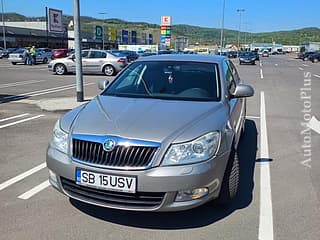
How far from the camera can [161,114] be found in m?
3.63

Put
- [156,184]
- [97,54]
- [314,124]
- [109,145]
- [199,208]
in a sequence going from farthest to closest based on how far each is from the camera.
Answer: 1. [97,54]
2. [314,124]
3. [199,208]
4. [109,145]
5. [156,184]

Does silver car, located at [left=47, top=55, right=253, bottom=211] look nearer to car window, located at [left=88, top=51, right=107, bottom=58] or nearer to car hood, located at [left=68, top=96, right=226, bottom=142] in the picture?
car hood, located at [left=68, top=96, right=226, bottom=142]

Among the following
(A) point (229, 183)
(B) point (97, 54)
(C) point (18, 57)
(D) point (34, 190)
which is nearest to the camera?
(A) point (229, 183)

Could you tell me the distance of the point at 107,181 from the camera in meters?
A: 3.11

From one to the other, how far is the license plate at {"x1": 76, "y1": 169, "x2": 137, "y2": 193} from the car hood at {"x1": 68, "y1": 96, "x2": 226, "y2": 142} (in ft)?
1.19

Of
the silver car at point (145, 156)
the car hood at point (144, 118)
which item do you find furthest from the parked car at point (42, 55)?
the silver car at point (145, 156)

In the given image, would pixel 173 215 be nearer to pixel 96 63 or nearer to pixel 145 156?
pixel 145 156

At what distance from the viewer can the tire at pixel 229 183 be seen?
3.56m

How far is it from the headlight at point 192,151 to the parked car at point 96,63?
18589mm

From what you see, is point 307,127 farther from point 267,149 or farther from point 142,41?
point 142,41

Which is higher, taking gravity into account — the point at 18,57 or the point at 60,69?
the point at 18,57

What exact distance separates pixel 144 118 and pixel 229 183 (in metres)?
1.07

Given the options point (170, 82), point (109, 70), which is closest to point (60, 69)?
point (109, 70)

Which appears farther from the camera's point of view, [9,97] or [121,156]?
[9,97]
